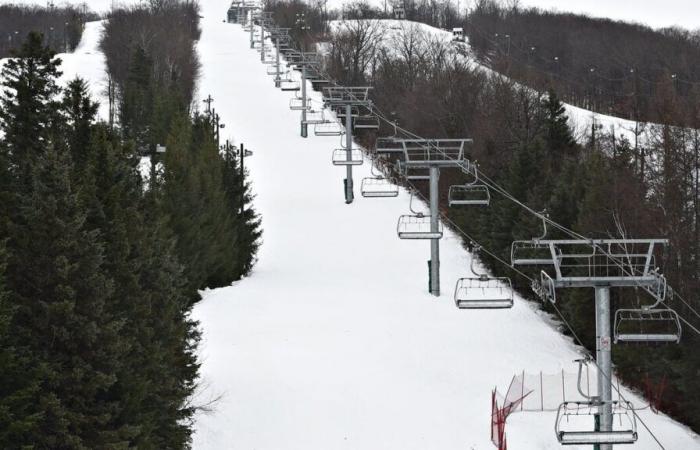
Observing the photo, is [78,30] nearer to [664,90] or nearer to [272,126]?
[272,126]

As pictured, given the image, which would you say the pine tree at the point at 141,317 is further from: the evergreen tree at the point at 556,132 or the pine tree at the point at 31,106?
the evergreen tree at the point at 556,132

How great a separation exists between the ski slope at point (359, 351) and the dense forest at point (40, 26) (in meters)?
76.3

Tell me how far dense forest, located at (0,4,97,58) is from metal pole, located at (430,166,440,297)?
84575 mm

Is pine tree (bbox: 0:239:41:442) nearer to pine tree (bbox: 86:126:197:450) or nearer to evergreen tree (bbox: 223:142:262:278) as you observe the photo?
pine tree (bbox: 86:126:197:450)

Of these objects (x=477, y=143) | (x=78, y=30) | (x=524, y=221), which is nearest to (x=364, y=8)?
(x=78, y=30)

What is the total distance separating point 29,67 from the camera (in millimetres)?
27578

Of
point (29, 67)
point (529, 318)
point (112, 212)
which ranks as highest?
point (29, 67)

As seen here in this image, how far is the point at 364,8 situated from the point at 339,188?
10339 centimetres

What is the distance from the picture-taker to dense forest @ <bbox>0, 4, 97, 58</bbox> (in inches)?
4451

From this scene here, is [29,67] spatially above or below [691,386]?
above

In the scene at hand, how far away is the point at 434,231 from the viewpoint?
29328 mm

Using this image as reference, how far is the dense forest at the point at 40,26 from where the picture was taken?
371ft

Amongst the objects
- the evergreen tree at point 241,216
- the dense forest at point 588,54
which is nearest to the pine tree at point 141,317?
the evergreen tree at point 241,216

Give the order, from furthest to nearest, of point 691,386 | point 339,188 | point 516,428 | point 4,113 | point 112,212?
1. point 339,188
2. point 4,113
3. point 691,386
4. point 516,428
5. point 112,212
